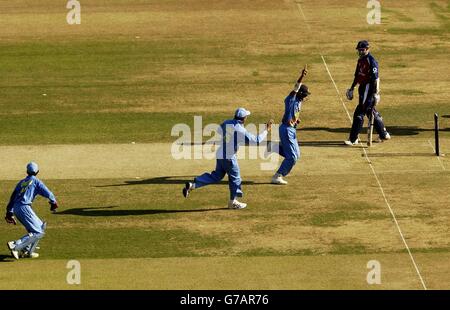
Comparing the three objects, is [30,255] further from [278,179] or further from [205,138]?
[205,138]

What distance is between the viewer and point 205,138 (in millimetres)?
30422

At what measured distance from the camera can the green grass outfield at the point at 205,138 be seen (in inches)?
886

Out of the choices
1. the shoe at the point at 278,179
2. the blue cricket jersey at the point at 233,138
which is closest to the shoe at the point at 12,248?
the blue cricket jersey at the point at 233,138

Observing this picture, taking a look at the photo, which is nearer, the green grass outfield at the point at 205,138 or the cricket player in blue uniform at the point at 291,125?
the green grass outfield at the point at 205,138

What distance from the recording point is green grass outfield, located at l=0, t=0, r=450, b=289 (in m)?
22.5

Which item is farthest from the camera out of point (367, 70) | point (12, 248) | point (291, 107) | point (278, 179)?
point (367, 70)

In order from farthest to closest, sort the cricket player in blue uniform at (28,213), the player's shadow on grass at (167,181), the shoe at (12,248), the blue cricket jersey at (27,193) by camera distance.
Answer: the player's shadow on grass at (167,181) < the blue cricket jersey at (27,193) < the cricket player in blue uniform at (28,213) < the shoe at (12,248)

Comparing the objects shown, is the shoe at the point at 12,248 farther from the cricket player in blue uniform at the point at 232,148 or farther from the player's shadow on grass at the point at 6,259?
the cricket player in blue uniform at the point at 232,148

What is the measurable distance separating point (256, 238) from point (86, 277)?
3551 mm

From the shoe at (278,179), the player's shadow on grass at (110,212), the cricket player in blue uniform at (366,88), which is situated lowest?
the player's shadow on grass at (110,212)

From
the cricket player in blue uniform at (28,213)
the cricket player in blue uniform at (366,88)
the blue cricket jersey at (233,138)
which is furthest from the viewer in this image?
the cricket player in blue uniform at (366,88)

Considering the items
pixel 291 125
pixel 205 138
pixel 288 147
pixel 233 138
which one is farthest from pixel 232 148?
pixel 205 138

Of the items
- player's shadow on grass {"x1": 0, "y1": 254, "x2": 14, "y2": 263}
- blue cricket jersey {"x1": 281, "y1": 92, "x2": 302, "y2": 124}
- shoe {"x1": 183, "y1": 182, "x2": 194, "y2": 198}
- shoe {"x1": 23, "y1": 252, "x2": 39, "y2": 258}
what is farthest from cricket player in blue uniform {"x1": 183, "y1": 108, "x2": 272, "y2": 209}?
player's shadow on grass {"x1": 0, "y1": 254, "x2": 14, "y2": 263}

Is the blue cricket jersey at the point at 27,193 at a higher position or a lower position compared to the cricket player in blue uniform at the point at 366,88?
lower
